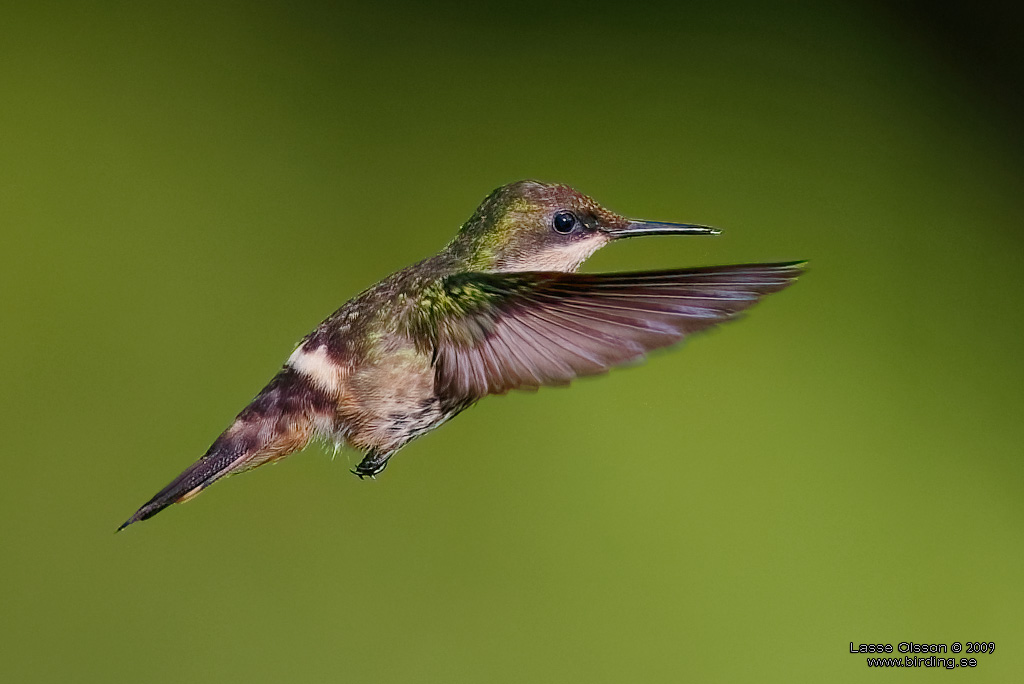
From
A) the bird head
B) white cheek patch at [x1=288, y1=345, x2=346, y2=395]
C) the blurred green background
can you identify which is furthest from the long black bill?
the blurred green background

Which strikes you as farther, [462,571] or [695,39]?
[695,39]

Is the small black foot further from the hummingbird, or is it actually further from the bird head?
the bird head

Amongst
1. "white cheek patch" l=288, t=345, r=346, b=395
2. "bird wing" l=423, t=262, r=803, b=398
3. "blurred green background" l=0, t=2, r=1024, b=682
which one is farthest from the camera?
"blurred green background" l=0, t=2, r=1024, b=682

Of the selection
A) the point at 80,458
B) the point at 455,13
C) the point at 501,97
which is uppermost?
the point at 455,13

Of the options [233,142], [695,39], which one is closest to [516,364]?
[233,142]

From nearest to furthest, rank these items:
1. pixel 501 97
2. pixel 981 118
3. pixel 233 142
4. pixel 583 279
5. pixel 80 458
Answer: pixel 583 279 < pixel 80 458 < pixel 233 142 < pixel 501 97 < pixel 981 118

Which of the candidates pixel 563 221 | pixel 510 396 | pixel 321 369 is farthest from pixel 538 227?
pixel 510 396

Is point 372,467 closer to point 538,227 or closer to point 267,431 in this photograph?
point 267,431

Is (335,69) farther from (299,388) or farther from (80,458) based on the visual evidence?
(299,388)
